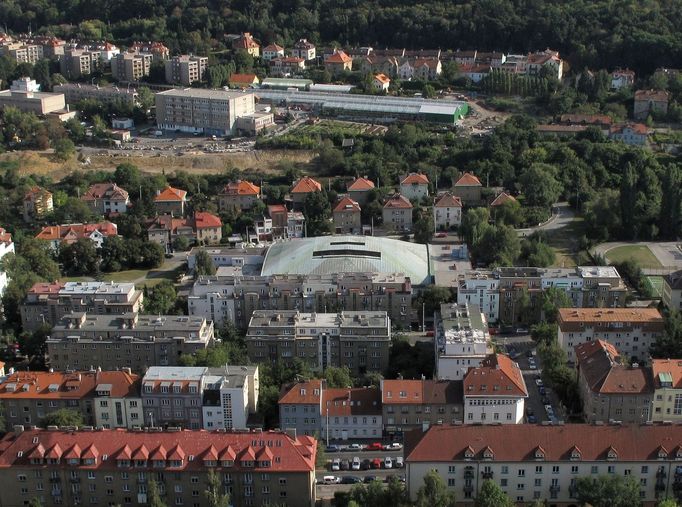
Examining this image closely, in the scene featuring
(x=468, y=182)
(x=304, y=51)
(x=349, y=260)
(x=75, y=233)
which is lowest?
(x=75, y=233)

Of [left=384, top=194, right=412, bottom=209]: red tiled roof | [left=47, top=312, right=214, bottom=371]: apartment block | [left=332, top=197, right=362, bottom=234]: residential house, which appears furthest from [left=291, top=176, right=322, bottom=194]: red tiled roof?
A: [left=47, top=312, right=214, bottom=371]: apartment block

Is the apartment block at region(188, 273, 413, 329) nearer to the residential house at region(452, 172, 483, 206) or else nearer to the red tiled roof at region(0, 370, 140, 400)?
the red tiled roof at region(0, 370, 140, 400)

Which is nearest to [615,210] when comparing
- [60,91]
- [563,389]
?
[563,389]

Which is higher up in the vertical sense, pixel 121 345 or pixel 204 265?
pixel 204 265

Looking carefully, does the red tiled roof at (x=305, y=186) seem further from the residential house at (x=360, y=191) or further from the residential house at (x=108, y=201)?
the residential house at (x=108, y=201)

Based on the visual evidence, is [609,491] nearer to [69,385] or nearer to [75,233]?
[69,385]

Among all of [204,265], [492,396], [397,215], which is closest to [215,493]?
[492,396]
